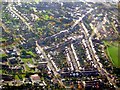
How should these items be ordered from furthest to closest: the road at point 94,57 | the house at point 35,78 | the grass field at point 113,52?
the grass field at point 113,52 → the road at point 94,57 → the house at point 35,78

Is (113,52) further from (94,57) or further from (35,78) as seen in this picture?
(35,78)

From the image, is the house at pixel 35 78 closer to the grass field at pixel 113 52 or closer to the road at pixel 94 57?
the road at pixel 94 57

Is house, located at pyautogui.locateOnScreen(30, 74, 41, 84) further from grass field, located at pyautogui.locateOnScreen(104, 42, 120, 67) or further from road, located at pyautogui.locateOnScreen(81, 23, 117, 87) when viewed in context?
grass field, located at pyautogui.locateOnScreen(104, 42, 120, 67)

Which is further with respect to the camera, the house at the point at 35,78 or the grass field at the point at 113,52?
the grass field at the point at 113,52

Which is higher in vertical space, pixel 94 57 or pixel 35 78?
pixel 94 57

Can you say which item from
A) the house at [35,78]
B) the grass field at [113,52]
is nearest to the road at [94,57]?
the grass field at [113,52]

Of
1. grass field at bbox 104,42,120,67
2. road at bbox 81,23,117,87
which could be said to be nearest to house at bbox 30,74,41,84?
road at bbox 81,23,117,87

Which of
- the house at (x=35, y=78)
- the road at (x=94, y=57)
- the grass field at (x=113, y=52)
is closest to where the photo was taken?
the house at (x=35, y=78)

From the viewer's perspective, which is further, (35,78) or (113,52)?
(113,52)

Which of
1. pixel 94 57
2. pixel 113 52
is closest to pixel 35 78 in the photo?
pixel 94 57

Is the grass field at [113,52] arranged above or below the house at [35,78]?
above
